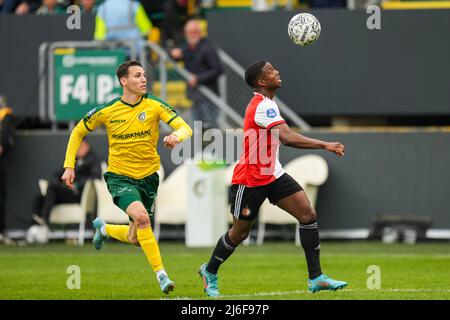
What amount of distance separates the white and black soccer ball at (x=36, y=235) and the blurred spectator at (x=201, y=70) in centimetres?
317

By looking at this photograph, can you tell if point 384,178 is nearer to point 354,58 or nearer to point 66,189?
point 354,58

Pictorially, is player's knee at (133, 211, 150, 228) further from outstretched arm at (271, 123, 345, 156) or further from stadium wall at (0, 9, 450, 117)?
stadium wall at (0, 9, 450, 117)

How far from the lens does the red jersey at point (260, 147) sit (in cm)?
1147

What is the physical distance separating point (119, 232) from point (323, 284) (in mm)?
2383

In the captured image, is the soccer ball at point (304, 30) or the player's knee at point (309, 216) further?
the soccer ball at point (304, 30)

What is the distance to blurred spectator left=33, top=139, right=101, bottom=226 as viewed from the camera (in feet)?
64.5

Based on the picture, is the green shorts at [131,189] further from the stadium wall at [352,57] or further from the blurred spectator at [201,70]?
the stadium wall at [352,57]

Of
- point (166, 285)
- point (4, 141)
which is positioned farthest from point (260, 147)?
point (4, 141)

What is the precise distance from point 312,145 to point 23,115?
35.9 feet

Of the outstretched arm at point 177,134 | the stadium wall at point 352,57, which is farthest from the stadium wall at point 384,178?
the outstretched arm at point 177,134

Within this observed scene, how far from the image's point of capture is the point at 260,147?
38.0 ft

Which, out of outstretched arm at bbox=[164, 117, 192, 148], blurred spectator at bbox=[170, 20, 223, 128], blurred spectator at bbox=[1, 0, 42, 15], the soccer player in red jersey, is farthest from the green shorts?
blurred spectator at bbox=[1, 0, 42, 15]

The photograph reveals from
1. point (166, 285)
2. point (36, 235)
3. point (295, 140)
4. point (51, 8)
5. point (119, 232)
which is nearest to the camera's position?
point (166, 285)

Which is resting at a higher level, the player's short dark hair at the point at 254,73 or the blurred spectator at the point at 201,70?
the player's short dark hair at the point at 254,73
